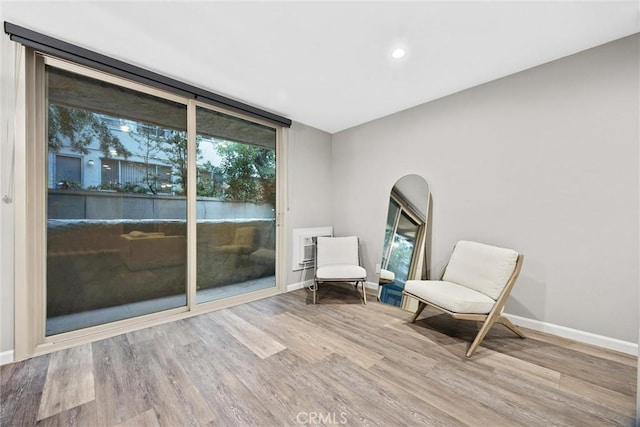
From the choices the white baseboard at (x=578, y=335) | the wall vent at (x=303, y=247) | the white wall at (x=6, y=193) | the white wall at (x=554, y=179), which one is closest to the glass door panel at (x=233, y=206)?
the wall vent at (x=303, y=247)

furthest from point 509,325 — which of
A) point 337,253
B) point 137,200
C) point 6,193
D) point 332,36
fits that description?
point 6,193

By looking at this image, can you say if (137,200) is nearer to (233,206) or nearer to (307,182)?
(233,206)

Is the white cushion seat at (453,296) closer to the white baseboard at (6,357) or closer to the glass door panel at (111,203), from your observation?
the glass door panel at (111,203)

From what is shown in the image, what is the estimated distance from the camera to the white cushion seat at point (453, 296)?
1.92 metres

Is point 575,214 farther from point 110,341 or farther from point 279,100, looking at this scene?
point 110,341

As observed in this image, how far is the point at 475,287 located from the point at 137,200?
129 inches

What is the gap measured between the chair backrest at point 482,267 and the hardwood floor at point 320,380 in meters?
0.45

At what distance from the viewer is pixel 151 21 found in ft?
5.67

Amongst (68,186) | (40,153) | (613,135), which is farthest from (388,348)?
(40,153)

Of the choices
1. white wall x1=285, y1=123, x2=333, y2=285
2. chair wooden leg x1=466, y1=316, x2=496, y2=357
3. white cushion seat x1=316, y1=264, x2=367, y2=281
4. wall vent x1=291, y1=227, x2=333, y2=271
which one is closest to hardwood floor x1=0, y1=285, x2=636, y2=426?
chair wooden leg x1=466, y1=316, x2=496, y2=357

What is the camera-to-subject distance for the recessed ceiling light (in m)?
2.01

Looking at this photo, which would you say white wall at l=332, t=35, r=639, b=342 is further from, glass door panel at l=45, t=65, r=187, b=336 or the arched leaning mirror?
glass door panel at l=45, t=65, r=187, b=336

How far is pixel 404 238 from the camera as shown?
308cm

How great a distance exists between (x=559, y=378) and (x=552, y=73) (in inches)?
97.4
